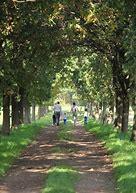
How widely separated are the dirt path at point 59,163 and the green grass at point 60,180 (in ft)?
0.69

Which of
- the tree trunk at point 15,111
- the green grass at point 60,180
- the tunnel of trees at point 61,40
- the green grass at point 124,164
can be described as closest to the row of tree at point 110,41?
the tunnel of trees at point 61,40

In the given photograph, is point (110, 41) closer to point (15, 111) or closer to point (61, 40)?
point (61, 40)

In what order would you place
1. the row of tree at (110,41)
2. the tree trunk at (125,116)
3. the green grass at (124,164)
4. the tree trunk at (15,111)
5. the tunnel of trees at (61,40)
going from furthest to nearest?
the tree trunk at (15,111) → the tree trunk at (125,116) → the tunnel of trees at (61,40) → the row of tree at (110,41) → the green grass at (124,164)

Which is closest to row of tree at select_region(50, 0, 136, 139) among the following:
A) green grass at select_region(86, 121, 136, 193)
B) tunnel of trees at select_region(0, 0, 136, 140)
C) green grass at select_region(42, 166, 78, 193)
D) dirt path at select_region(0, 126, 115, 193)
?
tunnel of trees at select_region(0, 0, 136, 140)

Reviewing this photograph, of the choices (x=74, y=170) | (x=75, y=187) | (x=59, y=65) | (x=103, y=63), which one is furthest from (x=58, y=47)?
(x=75, y=187)

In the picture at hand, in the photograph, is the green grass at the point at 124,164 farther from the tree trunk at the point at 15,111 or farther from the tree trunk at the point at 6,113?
the tree trunk at the point at 15,111

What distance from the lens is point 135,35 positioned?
1688cm

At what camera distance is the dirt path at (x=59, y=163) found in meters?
13.7

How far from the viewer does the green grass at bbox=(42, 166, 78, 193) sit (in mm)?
12629

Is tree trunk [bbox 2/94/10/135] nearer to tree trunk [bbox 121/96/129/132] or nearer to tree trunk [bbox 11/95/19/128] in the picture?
tree trunk [bbox 11/95/19/128]

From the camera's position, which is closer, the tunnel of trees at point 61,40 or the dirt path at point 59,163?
the dirt path at point 59,163

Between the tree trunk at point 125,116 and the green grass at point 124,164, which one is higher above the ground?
the tree trunk at point 125,116

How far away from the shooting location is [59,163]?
59.0 ft

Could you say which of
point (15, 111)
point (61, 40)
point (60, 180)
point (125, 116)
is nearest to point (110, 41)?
point (61, 40)
